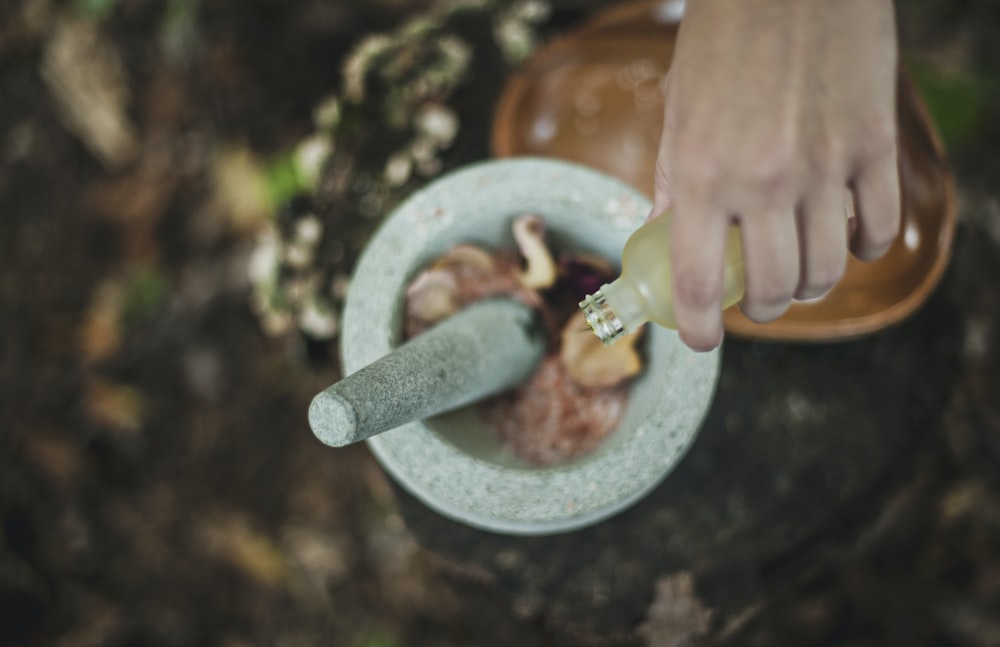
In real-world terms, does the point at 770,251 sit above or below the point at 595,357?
above

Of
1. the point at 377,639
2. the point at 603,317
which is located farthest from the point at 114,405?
the point at 603,317

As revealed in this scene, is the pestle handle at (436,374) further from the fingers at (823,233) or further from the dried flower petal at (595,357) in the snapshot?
the fingers at (823,233)

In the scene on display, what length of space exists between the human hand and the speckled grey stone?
268mm

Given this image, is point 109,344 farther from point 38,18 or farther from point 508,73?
point 508,73

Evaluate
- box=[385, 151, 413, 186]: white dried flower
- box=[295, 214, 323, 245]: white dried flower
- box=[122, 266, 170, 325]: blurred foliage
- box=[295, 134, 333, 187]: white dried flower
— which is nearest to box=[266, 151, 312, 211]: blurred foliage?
box=[295, 134, 333, 187]: white dried flower

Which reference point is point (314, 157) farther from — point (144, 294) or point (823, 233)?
point (823, 233)

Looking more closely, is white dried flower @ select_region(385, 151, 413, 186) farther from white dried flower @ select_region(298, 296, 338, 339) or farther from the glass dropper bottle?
the glass dropper bottle

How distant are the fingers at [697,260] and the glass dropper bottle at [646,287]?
0.03 m

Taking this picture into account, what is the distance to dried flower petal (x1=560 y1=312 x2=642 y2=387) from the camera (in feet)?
3.76

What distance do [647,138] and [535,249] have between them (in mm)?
492

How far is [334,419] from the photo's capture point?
811 mm

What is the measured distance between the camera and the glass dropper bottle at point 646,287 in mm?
830

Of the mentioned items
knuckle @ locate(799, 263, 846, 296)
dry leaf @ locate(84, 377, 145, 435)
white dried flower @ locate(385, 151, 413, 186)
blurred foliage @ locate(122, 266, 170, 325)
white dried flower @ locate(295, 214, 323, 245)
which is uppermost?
knuckle @ locate(799, 263, 846, 296)

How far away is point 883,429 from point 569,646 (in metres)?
0.75
